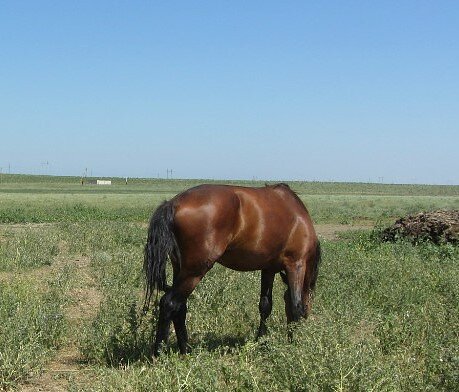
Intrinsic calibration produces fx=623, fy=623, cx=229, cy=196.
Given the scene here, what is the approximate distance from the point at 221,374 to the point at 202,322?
2.22m

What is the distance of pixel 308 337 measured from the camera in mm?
5570

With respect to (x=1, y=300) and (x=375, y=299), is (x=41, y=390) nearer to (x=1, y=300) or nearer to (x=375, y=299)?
(x=1, y=300)

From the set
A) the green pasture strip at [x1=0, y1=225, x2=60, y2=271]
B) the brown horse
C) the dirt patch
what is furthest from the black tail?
the green pasture strip at [x1=0, y1=225, x2=60, y2=271]

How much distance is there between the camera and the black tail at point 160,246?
6.73m

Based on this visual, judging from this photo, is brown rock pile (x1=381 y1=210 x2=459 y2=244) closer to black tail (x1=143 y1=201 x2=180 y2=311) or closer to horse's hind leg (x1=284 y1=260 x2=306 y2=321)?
horse's hind leg (x1=284 y1=260 x2=306 y2=321)

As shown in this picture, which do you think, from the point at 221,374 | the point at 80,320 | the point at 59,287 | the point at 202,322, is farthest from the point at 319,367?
the point at 59,287

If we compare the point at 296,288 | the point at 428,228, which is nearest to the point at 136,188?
the point at 428,228

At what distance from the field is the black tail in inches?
19.8

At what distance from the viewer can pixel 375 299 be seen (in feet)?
30.9

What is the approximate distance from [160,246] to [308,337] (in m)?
1.99

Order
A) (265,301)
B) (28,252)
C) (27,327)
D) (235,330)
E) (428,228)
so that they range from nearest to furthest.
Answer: (27,327) → (265,301) → (235,330) → (28,252) → (428,228)

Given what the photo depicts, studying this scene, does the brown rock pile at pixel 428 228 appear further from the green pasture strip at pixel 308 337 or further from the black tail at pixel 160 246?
the black tail at pixel 160 246

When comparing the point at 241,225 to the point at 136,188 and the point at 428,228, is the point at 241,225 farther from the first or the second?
the point at 136,188

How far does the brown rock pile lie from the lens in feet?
52.7
